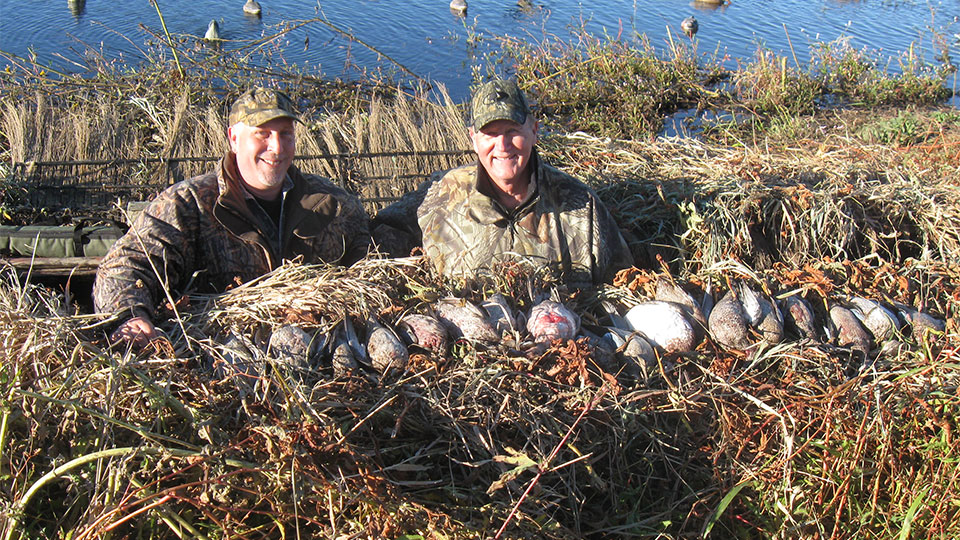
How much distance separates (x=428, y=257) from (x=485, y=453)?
1.23 m

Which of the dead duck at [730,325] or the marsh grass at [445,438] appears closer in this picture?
the marsh grass at [445,438]

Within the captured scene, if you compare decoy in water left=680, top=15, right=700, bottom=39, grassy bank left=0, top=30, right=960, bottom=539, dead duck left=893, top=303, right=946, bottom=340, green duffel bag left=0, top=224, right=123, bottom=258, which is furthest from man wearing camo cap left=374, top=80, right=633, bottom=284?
decoy in water left=680, top=15, right=700, bottom=39

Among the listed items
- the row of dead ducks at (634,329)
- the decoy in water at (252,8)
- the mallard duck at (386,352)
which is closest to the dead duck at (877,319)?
the row of dead ducks at (634,329)

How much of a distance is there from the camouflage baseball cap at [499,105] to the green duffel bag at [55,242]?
2106 mm

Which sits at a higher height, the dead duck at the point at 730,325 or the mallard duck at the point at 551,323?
the mallard duck at the point at 551,323

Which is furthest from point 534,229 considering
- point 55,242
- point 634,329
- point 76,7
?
point 76,7

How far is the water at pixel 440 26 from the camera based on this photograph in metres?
9.72

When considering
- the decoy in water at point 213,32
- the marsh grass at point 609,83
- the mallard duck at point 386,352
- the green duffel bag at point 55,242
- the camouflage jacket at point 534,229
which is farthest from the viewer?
the decoy in water at point 213,32

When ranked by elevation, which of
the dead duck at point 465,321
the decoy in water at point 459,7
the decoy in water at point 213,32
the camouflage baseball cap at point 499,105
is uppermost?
the camouflage baseball cap at point 499,105

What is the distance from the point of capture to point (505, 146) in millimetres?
3576

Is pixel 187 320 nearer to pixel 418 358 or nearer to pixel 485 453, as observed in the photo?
pixel 418 358

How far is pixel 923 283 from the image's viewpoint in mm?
3828

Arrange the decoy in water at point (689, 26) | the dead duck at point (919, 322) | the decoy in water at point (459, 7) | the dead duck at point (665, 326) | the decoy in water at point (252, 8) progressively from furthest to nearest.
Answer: the decoy in water at point (459, 7)
the decoy in water at point (689, 26)
the decoy in water at point (252, 8)
the dead duck at point (919, 322)
the dead duck at point (665, 326)

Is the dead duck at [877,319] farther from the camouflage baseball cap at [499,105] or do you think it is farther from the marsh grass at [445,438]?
the camouflage baseball cap at [499,105]
